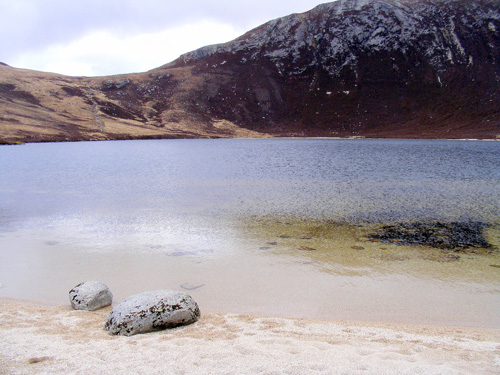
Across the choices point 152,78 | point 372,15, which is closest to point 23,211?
point 152,78

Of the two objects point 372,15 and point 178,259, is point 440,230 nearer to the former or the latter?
point 178,259

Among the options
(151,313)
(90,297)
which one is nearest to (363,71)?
(90,297)

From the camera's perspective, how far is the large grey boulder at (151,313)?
7555 millimetres

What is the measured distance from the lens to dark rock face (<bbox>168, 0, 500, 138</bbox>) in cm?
12469

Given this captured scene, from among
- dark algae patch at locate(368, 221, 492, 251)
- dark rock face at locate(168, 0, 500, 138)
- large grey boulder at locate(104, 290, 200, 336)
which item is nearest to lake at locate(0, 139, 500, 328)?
dark algae patch at locate(368, 221, 492, 251)

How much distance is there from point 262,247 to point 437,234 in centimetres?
762

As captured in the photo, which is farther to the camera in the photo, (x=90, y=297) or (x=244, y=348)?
(x=90, y=297)

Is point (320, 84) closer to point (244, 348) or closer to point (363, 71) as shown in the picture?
point (363, 71)

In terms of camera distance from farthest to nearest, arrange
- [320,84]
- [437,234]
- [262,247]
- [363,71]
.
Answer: [320,84], [363,71], [437,234], [262,247]

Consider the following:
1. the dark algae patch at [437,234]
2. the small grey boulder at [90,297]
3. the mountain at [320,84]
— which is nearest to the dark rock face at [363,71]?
the mountain at [320,84]

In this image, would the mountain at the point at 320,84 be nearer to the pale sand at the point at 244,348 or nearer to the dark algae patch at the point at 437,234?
the dark algae patch at the point at 437,234

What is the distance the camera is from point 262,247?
47.9ft

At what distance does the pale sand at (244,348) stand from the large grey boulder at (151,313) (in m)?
0.21

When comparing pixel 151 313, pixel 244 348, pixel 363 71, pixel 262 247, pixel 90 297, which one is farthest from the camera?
pixel 363 71
